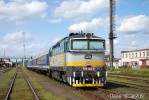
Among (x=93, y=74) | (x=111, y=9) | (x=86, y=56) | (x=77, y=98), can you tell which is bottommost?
(x=77, y=98)

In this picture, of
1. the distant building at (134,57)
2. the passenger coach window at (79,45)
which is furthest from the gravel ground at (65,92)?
the distant building at (134,57)

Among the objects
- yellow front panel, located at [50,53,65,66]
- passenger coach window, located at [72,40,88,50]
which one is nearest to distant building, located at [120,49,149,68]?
yellow front panel, located at [50,53,65,66]

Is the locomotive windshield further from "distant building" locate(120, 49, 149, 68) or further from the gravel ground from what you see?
"distant building" locate(120, 49, 149, 68)

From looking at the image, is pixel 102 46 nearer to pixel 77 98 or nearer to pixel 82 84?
pixel 82 84

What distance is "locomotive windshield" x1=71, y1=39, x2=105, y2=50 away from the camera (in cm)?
1855

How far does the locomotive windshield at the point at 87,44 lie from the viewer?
18.5 m

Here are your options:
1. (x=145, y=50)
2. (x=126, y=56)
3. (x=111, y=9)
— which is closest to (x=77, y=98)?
(x=111, y=9)

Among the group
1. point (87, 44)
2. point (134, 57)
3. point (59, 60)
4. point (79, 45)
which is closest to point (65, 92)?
point (79, 45)

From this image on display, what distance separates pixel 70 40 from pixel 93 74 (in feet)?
8.63

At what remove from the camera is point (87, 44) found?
1866 cm

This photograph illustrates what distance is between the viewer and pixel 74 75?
18.2 meters

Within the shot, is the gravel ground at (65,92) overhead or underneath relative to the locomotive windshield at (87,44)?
underneath

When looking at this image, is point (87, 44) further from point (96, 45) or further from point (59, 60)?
point (59, 60)

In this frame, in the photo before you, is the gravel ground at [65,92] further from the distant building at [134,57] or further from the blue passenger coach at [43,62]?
the distant building at [134,57]
